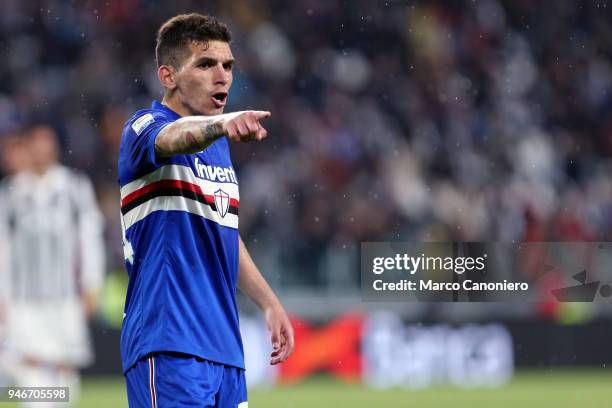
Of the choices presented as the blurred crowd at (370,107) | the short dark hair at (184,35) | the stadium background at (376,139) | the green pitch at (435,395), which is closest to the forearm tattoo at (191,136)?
the short dark hair at (184,35)

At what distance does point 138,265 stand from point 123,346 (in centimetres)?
27

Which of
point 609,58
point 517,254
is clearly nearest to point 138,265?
point 517,254

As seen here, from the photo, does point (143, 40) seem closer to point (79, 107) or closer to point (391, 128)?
point (79, 107)

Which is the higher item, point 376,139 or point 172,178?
point 376,139

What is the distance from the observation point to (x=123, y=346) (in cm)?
373

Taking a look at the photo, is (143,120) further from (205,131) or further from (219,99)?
(205,131)

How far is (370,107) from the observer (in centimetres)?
1445

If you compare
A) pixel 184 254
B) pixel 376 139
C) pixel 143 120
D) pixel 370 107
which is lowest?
pixel 184 254

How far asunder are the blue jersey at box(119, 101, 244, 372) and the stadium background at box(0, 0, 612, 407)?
6225mm

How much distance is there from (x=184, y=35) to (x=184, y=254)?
0.73 metres

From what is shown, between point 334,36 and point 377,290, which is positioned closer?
point 377,290

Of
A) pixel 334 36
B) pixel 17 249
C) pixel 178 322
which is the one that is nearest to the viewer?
pixel 178 322

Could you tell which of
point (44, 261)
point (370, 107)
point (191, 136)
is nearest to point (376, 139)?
point (370, 107)

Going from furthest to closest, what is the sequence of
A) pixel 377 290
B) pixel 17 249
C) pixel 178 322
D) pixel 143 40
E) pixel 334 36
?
pixel 334 36 < pixel 143 40 < pixel 377 290 < pixel 17 249 < pixel 178 322
